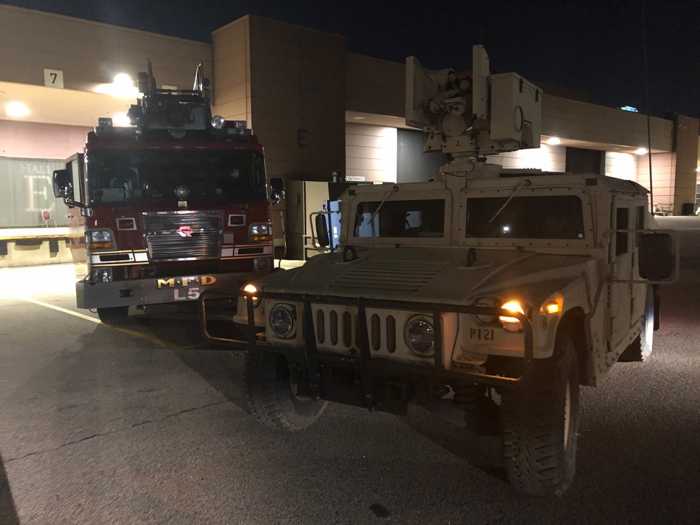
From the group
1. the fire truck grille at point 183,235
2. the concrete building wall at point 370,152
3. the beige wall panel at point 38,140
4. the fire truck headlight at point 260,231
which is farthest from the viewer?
the concrete building wall at point 370,152

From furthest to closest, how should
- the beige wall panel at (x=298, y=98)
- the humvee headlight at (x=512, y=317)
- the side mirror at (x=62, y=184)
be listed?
the beige wall panel at (x=298, y=98), the side mirror at (x=62, y=184), the humvee headlight at (x=512, y=317)

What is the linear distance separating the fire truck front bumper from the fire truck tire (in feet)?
3.16

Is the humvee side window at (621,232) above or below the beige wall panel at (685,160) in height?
A: below

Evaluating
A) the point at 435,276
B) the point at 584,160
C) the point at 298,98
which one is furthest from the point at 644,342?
the point at 584,160

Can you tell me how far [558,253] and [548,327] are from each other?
1.18 metres

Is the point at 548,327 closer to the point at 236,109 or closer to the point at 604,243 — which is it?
the point at 604,243

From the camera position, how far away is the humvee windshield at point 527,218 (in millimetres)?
4184

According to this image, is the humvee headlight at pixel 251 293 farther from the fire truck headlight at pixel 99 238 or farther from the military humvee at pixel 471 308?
the fire truck headlight at pixel 99 238

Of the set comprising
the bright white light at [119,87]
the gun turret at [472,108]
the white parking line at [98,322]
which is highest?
the bright white light at [119,87]

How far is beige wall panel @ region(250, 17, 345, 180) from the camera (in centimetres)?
1686

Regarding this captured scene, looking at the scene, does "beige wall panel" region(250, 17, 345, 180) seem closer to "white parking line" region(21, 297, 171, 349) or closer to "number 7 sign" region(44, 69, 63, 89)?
"number 7 sign" region(44, 69, 63, 89)

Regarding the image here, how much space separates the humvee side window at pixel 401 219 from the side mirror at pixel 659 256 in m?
1.40

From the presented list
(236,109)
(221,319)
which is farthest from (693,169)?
(221,319)

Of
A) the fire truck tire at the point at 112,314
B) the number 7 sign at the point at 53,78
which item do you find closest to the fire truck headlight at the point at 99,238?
the fire truck tire at the point at 112,314
